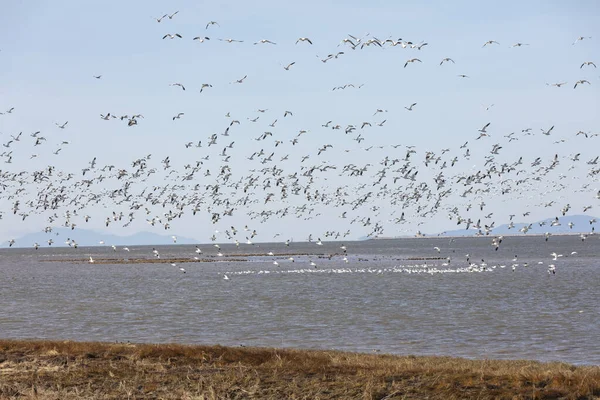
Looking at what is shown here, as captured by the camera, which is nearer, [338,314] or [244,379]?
[244,379]

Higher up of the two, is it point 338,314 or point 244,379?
point 244,379

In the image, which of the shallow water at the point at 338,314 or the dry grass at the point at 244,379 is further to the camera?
the shallow water at the point at 338,314

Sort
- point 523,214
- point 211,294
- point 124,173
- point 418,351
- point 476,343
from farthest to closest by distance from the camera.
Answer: point 523,214, point 124,173, point 211,294, point 476,343, point 418,351

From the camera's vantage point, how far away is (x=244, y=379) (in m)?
18.5

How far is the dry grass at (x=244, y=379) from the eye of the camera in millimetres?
16844

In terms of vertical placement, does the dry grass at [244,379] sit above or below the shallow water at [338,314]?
above

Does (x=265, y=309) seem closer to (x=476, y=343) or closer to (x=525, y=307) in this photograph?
(x=525, y=307)

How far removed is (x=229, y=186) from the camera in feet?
276

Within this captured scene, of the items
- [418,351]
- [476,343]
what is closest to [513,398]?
[418,351]

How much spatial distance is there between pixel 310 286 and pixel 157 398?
2330 inches

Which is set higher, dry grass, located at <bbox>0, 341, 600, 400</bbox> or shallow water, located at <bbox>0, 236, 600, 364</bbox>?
dry grass, located at <bbox>0, 341, 600, 400</bbox>

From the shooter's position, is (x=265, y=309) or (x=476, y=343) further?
(x=265, y=309)

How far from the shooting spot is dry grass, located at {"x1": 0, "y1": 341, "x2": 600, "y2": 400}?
55.3ft

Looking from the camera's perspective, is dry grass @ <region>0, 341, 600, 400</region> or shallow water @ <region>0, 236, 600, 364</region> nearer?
dry grass @ <region>0, 341, 600, 400</region>
